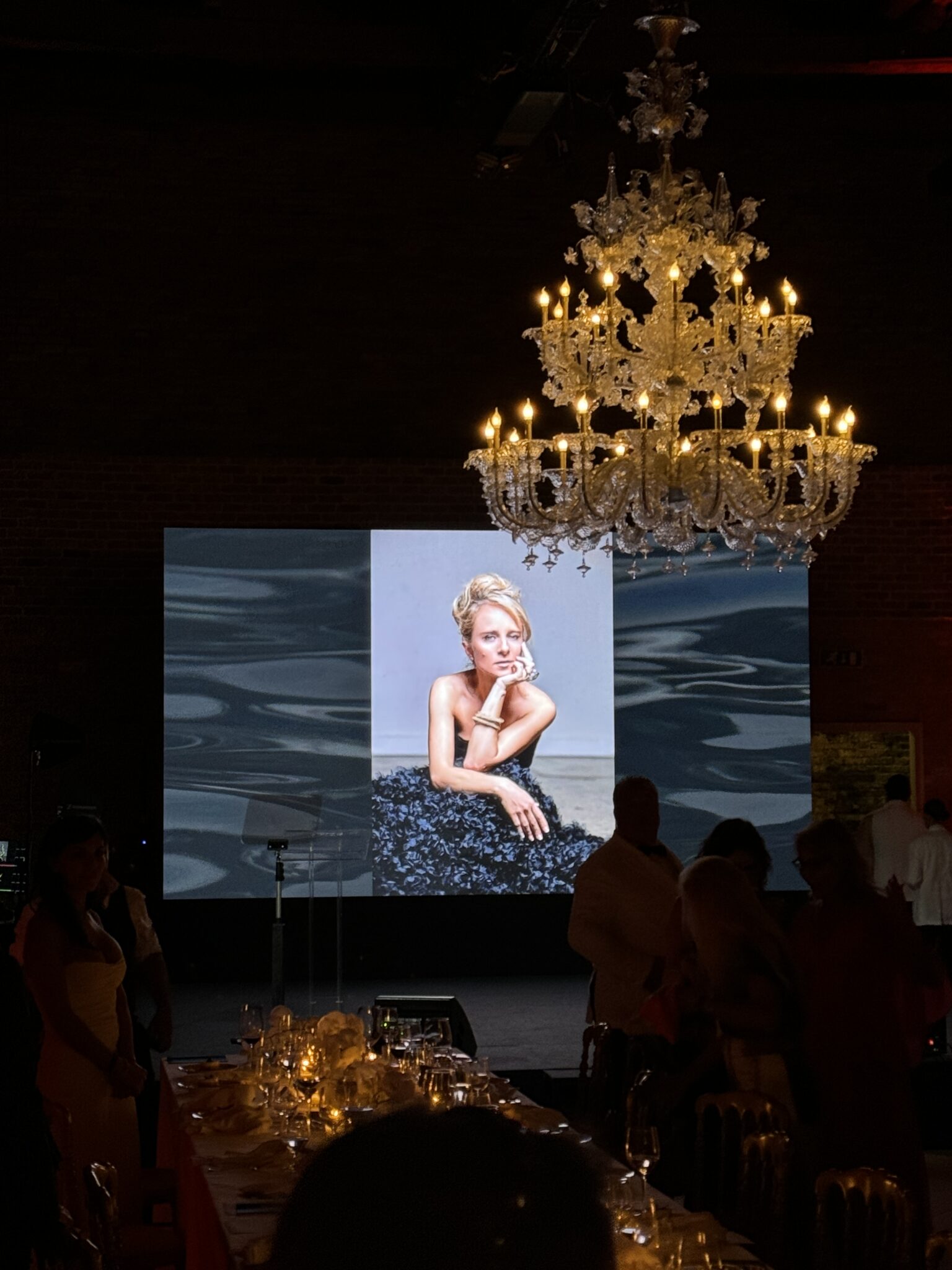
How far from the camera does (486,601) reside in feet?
34.7

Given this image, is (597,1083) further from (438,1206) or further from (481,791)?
(481,791)

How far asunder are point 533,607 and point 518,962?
2.51m

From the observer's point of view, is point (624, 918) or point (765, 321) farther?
point (765, 321)

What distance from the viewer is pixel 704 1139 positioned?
384cm

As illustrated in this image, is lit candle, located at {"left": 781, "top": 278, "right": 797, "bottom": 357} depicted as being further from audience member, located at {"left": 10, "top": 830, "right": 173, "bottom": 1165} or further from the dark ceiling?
the dark ceiling

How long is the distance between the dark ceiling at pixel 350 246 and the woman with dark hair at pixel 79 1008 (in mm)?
7106

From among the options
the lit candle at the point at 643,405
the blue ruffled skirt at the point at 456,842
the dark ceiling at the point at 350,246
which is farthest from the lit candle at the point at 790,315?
the dark ceiling at the point at 350,246

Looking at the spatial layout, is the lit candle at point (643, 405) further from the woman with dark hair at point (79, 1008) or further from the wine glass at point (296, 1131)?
the wine glass at point (296, 1131)

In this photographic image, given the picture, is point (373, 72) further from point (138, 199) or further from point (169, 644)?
point (169, 644)

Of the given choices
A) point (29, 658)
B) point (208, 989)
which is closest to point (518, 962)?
point (208, 989)

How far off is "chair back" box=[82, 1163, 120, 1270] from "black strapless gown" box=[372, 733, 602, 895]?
7.49m

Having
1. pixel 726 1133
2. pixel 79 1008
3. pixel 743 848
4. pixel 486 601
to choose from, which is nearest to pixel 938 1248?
pixel 726 1133

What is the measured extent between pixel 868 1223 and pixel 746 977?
3.55 ft

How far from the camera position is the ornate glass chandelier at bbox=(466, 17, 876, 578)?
6219mm
